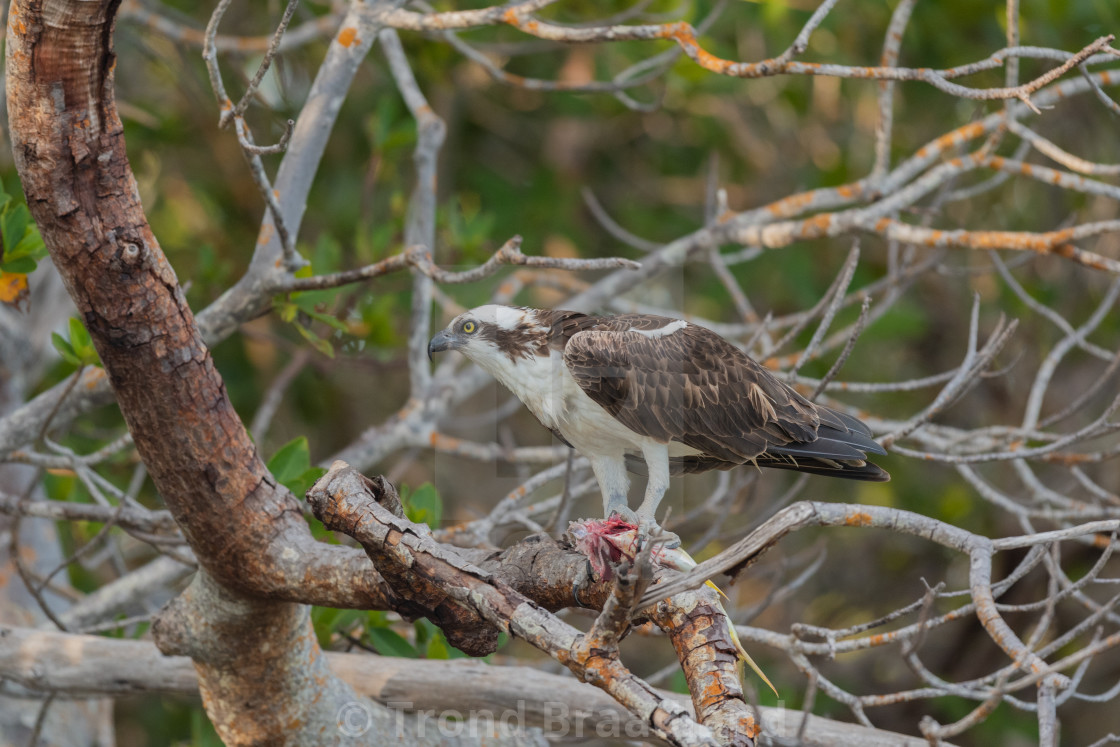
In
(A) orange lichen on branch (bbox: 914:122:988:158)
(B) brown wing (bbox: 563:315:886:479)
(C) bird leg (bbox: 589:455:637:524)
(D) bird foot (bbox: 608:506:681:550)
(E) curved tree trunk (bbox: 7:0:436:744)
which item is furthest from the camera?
(A) orange lichen on branch (bbox: 914:122:988:158)

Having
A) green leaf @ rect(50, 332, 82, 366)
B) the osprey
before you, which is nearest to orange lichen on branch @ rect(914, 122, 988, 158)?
the osprey

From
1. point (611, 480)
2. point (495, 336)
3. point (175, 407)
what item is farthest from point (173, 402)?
point (611, 480)

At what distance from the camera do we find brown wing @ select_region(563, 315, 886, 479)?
3.47m

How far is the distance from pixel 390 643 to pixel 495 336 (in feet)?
4.22

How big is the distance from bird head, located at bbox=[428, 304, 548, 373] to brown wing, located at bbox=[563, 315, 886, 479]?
0.64 feet

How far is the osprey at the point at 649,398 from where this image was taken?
3.48 m

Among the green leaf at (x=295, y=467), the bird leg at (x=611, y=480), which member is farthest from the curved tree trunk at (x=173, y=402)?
the bird leg at (x=611, y=480)

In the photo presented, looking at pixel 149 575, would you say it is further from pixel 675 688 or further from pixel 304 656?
pixel 675 688

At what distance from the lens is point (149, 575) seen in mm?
4285

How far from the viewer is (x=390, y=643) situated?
398 centimetres

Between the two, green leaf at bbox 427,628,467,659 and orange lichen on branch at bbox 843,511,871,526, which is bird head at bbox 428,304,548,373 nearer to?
green leaf at bbox 427,628,467,659

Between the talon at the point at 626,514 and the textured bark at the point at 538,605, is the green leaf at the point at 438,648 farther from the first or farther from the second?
the textured bark at the point at 538,605

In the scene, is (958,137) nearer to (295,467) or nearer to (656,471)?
(656,471)

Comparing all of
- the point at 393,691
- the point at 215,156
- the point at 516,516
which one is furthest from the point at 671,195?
the point at 393,691
